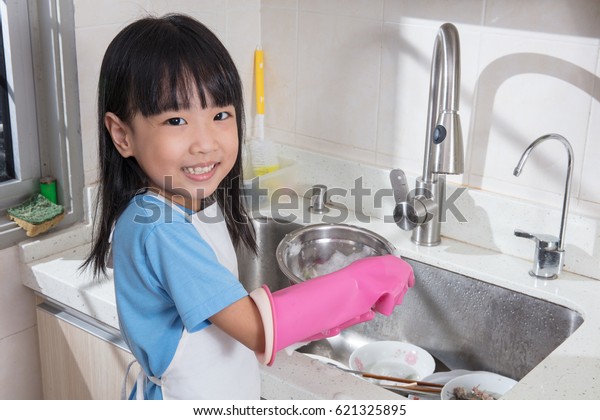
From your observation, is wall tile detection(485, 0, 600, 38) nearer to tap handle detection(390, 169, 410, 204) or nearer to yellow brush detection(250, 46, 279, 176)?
tap handle detection(390, 169, 410, 204)

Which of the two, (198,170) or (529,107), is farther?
(529,107)

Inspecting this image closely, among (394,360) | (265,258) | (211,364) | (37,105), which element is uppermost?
(37,105)

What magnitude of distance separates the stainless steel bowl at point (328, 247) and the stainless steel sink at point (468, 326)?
0.10m

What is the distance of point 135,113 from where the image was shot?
0.89 m

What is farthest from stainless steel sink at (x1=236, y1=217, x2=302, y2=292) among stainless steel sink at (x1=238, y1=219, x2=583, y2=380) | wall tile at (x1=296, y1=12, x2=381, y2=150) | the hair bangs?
the hair bangs

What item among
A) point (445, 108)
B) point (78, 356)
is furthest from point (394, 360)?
point (78, 356)

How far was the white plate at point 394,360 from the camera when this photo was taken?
4.52 ft

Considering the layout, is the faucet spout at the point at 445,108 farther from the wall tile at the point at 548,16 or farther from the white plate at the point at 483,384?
the white plate at the point at 483,384

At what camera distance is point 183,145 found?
0.88 meters

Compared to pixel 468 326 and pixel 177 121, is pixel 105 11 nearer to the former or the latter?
pixel 177 121

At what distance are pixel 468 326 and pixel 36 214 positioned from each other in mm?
846

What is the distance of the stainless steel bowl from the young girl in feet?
1.47
